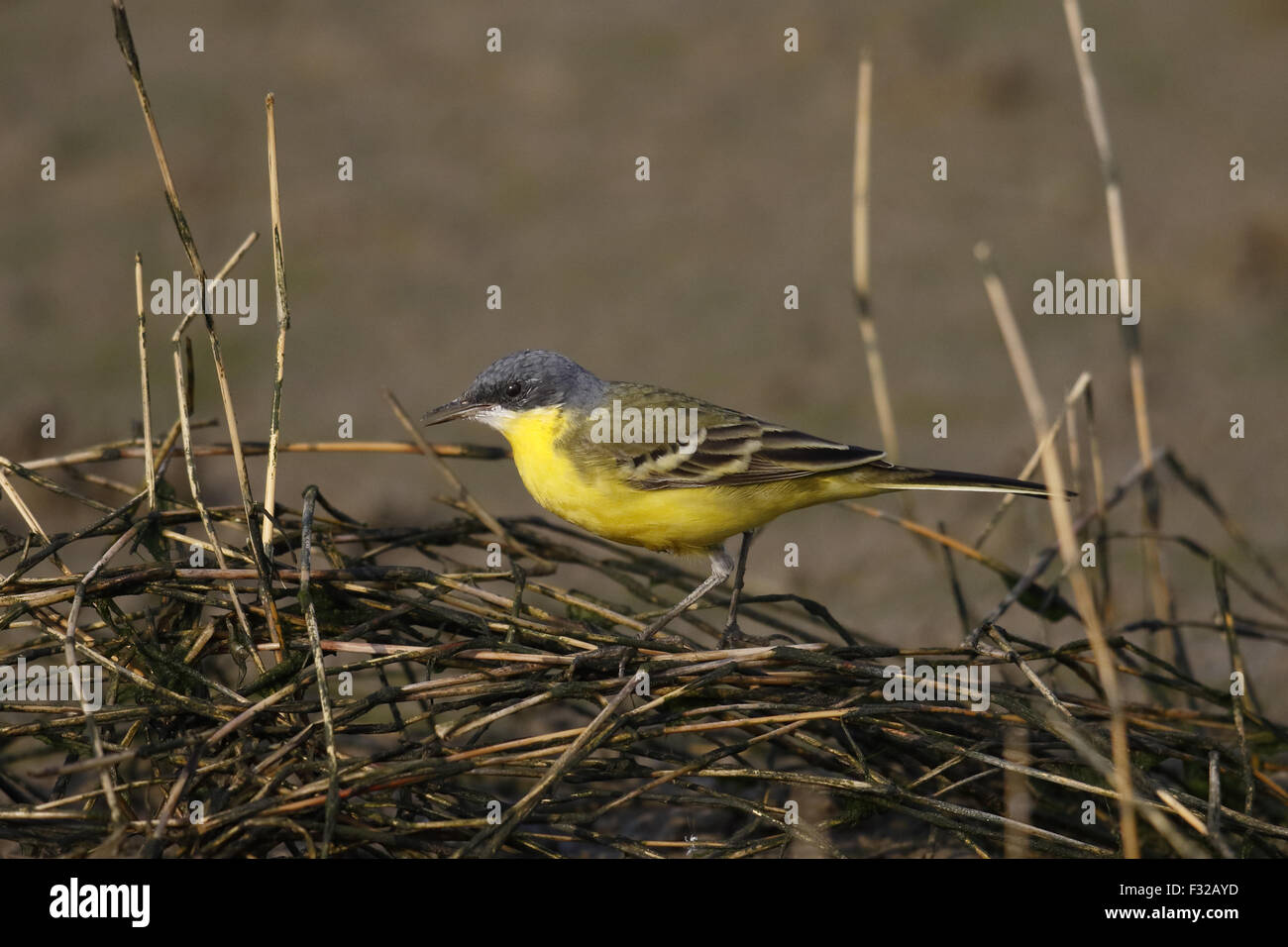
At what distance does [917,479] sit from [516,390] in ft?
5.42

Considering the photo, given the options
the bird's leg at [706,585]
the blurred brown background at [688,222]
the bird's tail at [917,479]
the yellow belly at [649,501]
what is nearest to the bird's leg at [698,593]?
the bird's leg at [706,585]

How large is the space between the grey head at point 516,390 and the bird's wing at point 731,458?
0.39 m

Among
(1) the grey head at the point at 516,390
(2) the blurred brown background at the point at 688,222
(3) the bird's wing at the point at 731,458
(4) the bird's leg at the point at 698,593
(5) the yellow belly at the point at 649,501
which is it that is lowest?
(4) the bird's leg at the point at 698,593

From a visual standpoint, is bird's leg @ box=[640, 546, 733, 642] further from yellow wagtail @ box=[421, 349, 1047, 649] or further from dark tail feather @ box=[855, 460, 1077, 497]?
dark tail feather @ box=[855, 460, 1077, 497]

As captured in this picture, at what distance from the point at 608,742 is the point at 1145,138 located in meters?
9.11

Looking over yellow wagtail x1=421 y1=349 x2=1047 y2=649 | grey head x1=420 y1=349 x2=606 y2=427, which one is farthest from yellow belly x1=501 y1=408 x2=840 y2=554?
grey head x1=420 y1=349 x2=606 y2=427

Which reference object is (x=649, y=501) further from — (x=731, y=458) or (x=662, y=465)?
(x=731, y=458)

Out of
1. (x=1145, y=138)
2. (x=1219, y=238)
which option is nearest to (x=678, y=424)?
(x=1219, y=238)

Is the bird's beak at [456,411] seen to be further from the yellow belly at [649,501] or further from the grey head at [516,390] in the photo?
the yellow belly at [649,501]

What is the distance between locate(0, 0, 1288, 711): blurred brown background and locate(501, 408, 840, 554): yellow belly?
258 cm

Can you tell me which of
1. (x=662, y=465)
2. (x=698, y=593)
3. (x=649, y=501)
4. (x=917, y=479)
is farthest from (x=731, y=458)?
(x=917, y=479)

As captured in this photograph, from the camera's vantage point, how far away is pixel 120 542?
4.27 meters

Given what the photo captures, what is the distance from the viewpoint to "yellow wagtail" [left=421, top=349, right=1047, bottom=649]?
493 centimetres

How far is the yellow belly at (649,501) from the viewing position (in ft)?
16.1
